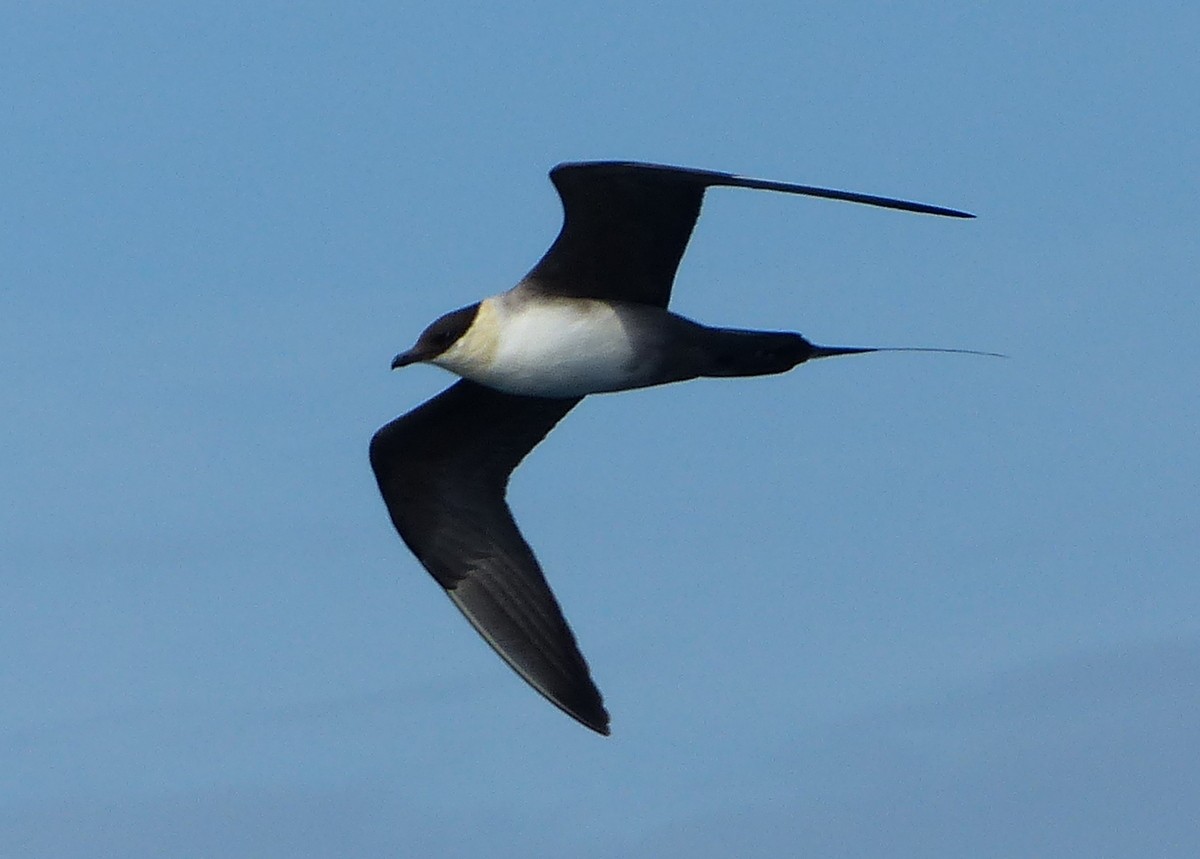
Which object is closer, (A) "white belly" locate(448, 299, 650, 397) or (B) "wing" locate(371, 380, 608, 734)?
(A) "white belly" locate(448, 299, 650, 397)

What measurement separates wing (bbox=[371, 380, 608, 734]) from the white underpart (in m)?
1.67

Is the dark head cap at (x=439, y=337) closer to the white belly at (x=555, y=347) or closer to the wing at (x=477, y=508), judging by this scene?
the white belly at (x=555, y=347)

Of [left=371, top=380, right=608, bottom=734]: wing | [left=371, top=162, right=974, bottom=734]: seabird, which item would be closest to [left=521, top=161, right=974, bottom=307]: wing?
[left=371, top=162, right=974, bottom=734]: seabird

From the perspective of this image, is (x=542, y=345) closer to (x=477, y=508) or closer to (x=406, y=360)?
(x=406, y=360)

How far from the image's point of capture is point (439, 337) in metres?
13.0

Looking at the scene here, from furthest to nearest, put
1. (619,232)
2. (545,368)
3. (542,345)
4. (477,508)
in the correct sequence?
1. (477,508)
2. (545,368)
3. (542,345)
4. (619,232)

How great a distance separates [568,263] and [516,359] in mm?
759

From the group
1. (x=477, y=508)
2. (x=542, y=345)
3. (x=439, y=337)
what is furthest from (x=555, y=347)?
(x=477, y=508)

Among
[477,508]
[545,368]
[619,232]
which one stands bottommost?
[477,508]

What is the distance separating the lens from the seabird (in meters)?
12.8

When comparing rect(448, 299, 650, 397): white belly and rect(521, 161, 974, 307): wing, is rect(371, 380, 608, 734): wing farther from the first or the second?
rect(521, 161, 974, 307): wing

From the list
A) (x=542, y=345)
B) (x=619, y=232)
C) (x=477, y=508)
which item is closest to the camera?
(x=619, y=232)

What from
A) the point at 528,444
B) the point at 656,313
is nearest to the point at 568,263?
the point at 656,313

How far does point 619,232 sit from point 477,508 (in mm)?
3082
